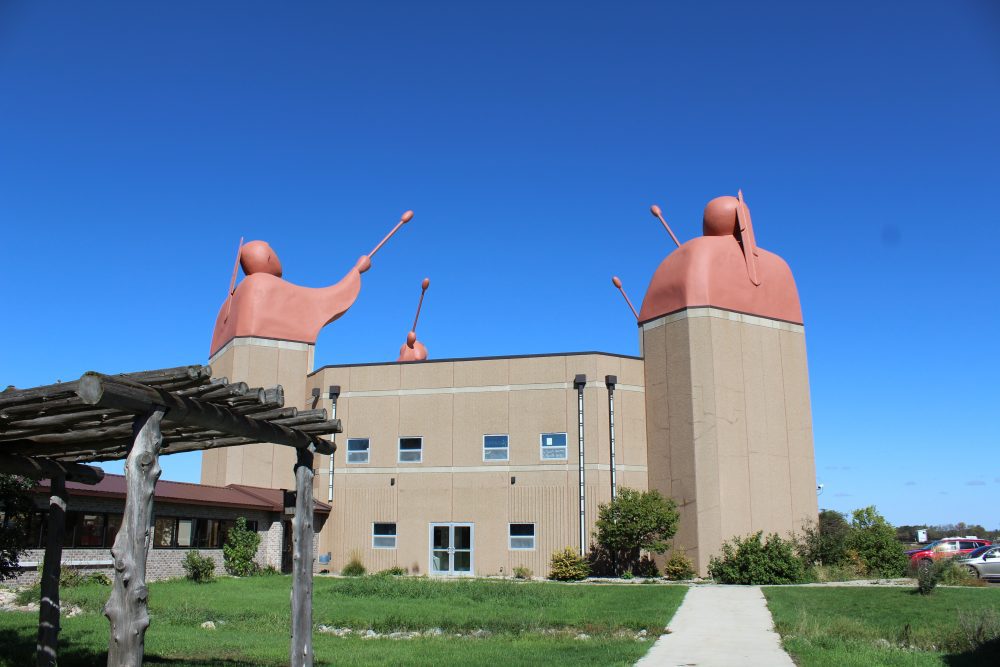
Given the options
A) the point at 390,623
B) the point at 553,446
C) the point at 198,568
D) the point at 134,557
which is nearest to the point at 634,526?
the point at 553,446

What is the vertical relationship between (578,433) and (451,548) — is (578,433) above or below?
above

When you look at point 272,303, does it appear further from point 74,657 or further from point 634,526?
point 74,657

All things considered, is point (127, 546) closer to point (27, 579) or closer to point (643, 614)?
point (643, 614)

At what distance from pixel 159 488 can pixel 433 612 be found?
13814mm

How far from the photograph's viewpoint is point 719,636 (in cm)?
1485

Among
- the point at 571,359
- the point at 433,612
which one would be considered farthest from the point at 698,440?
the point at 433,612

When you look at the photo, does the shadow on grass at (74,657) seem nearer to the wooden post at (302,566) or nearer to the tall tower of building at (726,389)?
the wooden post at (302,566)

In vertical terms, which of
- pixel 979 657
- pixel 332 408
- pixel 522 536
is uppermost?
pixel 332 408

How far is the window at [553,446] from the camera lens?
1248 inches

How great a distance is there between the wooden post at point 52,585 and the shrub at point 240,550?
66.5 ft

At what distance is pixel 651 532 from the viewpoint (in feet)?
95.5

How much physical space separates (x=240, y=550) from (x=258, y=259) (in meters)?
12.7

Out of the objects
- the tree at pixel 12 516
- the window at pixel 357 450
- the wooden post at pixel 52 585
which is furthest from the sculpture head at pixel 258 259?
the wooden post at pixel 52 585

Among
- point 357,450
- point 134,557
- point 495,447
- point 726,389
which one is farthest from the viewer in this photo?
point 357,450
